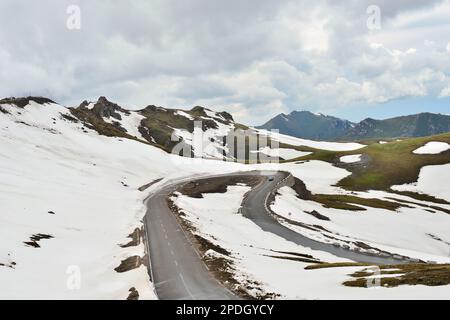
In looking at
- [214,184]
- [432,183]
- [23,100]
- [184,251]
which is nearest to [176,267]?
[184,251]

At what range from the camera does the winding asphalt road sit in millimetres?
38562

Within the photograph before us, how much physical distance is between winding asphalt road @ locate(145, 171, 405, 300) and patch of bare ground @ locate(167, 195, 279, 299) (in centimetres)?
72

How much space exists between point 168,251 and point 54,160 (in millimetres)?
73157

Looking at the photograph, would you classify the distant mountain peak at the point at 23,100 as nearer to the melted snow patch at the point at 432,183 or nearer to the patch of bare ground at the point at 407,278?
the melted snow patch at the point at 432,183

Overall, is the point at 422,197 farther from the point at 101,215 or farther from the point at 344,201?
the point at 101,215

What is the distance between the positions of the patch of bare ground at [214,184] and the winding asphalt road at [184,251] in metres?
6.15

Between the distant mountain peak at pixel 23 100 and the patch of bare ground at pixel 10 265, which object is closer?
the patch of bare ground at pixel 10 265

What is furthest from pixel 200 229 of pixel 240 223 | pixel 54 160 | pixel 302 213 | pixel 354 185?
pixel 354 185

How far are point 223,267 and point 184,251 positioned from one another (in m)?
9.68

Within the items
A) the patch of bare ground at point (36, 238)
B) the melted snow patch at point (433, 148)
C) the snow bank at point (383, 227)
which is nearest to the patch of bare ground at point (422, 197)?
the snow bank at point (383, 227)

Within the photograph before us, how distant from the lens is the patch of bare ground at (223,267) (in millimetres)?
36344

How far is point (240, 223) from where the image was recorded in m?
80.0
